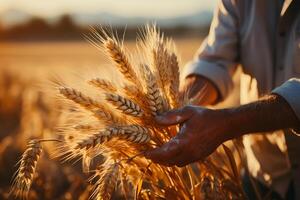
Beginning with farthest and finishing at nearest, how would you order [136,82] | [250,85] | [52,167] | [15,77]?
1. [15,77]
2. [52,167]
3. [250,85]
4. [136,82]

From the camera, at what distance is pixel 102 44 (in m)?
2.64

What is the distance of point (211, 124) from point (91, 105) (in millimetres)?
487

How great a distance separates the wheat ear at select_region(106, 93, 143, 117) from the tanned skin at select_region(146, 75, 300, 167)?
0.09 meters

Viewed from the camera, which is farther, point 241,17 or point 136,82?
point 241,17

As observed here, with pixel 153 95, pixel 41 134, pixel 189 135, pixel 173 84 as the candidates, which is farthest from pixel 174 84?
pixel 41 134

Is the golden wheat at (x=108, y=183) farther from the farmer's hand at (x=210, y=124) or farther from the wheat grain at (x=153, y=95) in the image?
the wheat grain at (x=153, y=95)

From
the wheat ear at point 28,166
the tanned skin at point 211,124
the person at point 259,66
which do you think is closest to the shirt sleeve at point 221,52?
the person at point 259,66

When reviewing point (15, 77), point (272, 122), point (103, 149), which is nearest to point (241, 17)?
point (272, 122)

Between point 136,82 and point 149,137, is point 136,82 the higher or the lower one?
the higher one

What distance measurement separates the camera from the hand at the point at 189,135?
2.41 m

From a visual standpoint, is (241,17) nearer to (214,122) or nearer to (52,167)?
(214,122)

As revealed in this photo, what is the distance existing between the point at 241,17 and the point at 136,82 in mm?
971

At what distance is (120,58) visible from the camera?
102 inches

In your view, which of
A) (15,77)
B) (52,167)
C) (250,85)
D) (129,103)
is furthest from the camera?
(15,77)
